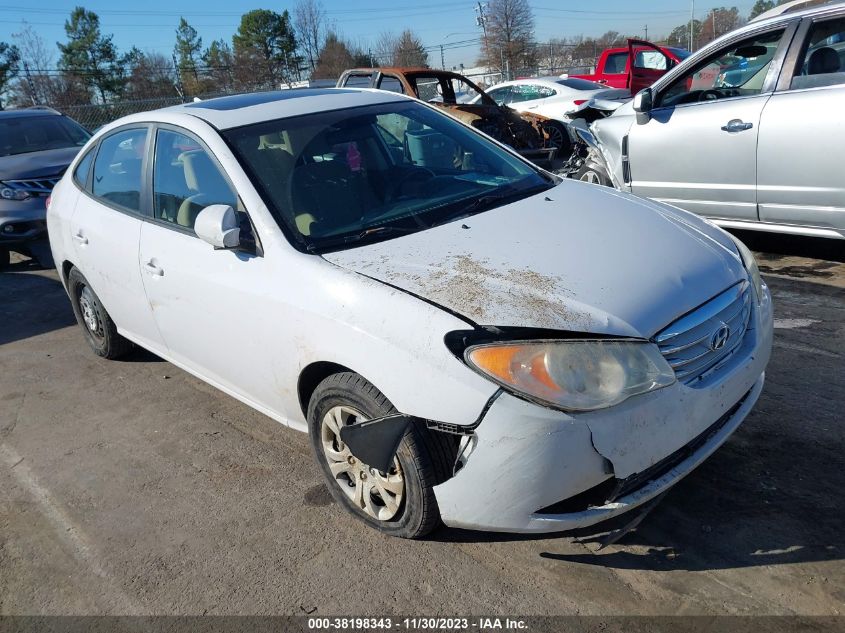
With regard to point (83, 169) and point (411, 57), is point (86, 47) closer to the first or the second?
point (411, 57)

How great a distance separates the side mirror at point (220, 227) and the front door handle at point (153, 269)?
695 millimetres

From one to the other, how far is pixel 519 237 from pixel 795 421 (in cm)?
166

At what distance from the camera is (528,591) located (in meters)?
2.56

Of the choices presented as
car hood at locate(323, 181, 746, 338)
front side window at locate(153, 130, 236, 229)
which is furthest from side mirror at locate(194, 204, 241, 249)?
car hood at locate(323, 181, 746, 338)

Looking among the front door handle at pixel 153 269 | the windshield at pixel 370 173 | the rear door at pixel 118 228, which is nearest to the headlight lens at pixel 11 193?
the rear door at pixel 118 228

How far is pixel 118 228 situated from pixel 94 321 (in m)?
1.23

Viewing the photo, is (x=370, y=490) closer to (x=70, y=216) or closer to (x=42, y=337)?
(x=70, y=216)

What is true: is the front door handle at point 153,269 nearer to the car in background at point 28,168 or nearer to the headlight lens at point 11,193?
the car in background at point 28,168

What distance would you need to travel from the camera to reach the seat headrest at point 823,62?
5.10m

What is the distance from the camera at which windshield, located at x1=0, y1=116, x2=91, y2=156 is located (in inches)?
356

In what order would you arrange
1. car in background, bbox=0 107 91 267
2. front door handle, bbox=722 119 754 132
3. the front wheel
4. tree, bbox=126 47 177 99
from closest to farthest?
front door handle, bbox=722 119 754 132 < the front wheel < car in background, bbox=0 107 91 267 < tree, bbox=126 47 177 99

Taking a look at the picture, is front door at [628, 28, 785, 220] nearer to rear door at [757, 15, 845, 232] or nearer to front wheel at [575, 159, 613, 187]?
rear door at [757, 15, 845, 232]

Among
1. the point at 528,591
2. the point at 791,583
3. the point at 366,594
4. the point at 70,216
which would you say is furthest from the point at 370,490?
the point at 70,216

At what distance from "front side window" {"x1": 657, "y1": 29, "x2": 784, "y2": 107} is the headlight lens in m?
6.91
